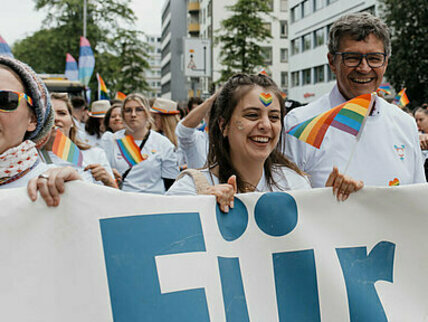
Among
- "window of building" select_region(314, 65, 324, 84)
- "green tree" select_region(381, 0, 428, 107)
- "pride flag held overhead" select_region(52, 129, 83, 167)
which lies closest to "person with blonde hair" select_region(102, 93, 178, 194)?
"pride flag held overhead" select_region(52, 129, 83, 167)

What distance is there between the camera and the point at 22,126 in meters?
2.13

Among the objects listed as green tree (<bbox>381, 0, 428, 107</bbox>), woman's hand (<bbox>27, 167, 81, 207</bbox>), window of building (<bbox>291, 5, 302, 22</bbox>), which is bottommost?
woman's hand (<bbox>27, 167, 81, 207</bbox>)

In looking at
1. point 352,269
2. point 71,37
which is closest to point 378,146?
point 352,269

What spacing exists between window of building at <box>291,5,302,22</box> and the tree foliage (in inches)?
595

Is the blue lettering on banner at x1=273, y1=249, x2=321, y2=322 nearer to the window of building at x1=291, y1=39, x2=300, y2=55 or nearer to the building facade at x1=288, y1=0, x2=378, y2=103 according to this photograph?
the building facade at x1=288, y1=0, x2=378, y2=103

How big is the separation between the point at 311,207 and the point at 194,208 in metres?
0.57

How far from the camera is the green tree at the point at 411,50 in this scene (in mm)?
26344

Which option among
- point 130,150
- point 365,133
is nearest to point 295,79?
point 130,150

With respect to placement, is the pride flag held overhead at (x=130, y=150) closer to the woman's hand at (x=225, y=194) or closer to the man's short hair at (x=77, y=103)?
the woman's hand at (x=225, y=194)

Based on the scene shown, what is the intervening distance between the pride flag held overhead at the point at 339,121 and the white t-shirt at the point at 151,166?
2929 mm

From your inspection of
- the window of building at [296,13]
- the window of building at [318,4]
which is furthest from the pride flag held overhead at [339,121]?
the window of building at [296,13]

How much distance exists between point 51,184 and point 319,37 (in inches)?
1706

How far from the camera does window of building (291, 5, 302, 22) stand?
4731cm

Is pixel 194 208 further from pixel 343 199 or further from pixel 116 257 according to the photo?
pixel 343 199
